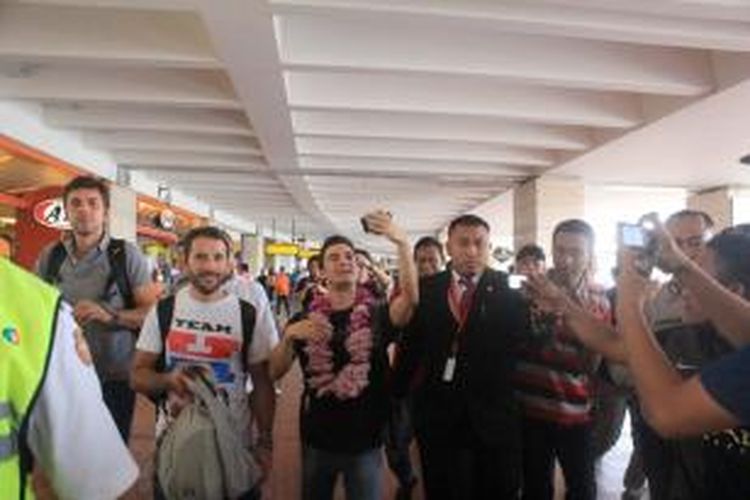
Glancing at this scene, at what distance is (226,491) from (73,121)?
7.71m

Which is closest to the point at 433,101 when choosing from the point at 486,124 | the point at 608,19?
the point at 486,124

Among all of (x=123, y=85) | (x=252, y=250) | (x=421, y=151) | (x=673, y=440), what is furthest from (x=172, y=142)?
(x=252, y=250)

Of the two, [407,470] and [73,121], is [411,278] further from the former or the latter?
[73,121]

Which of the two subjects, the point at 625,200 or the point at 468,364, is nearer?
the point at 468,364

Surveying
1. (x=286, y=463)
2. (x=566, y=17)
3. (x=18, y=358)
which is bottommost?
(x=286, y=463)

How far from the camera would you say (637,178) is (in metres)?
11.6

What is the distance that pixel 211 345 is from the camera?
2.92 meters

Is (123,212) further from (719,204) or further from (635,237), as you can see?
(635,237)

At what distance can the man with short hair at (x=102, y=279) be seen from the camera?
3.29 meters

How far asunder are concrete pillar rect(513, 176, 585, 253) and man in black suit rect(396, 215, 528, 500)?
826cm

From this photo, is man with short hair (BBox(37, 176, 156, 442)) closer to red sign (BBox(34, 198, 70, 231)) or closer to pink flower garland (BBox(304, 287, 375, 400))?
pink flower garland (BBox(304, 287, 375, 400))

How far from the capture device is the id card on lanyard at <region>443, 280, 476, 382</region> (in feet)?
11.0

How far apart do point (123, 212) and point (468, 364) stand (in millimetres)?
9982

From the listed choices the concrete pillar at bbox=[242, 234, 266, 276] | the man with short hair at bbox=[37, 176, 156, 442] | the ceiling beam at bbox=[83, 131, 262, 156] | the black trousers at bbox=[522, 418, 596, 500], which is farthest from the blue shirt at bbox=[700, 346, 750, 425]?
the concrete pillar at bbox=[242, 234, 266, 276]
